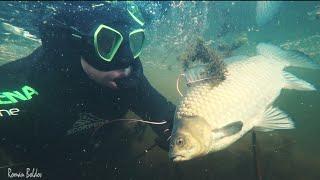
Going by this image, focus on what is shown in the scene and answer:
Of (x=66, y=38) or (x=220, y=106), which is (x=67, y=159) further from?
(x=220, y=106)

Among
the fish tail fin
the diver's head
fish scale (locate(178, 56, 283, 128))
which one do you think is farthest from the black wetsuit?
the fish tail fin

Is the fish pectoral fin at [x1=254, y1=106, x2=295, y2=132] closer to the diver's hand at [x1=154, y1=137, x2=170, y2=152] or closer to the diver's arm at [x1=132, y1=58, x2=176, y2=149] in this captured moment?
the diver's hand at [x1=154, y1=137, x2=170, y2=152]

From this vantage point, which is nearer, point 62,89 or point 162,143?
point 162,143

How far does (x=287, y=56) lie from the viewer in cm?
365

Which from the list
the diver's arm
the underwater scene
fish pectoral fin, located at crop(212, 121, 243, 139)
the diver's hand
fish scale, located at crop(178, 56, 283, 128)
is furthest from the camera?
the diver's arm

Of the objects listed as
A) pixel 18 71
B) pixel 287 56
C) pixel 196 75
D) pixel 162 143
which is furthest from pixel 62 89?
pixel 287 56

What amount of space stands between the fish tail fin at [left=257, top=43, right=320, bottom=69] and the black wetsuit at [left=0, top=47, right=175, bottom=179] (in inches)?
67.9

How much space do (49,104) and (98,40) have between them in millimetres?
1285

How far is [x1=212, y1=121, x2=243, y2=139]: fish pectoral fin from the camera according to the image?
267cm

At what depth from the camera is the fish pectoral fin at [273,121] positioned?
3076 mm

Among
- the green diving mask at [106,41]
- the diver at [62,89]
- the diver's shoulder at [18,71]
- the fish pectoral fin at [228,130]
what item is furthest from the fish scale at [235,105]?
the diver's shoulder at [18,71]

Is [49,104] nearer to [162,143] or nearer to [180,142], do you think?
[162,143]

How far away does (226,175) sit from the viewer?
5117 millimetres

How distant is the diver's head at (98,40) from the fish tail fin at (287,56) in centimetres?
188
